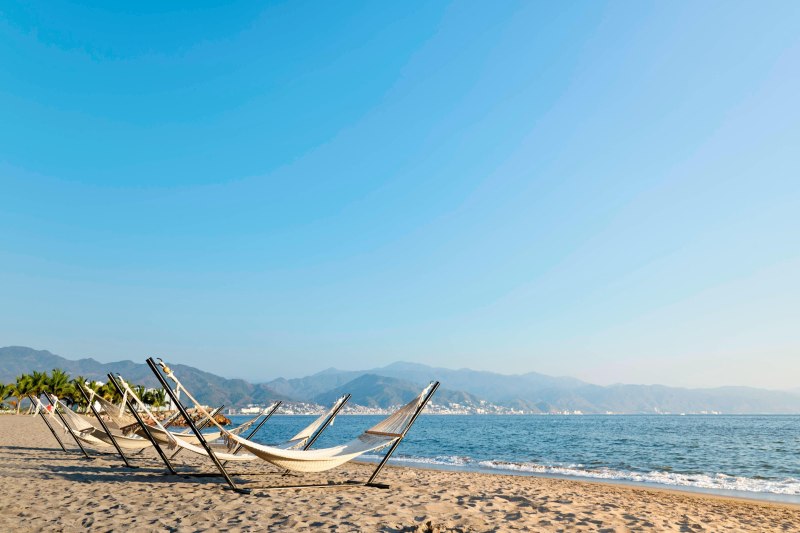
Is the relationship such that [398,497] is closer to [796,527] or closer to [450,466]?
[796,527]

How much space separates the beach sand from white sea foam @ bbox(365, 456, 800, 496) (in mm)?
3897

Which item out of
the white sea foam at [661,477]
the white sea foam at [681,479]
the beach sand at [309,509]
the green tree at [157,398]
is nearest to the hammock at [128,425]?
the beach sand at [309,509]

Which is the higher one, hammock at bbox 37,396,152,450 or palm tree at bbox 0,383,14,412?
A: hammock at bbox 37,396,152,450

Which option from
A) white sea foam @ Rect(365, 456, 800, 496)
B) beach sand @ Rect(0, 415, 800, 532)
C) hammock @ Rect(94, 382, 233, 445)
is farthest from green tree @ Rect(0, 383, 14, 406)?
beach sand @ Rect(0, 415, 800, 532)

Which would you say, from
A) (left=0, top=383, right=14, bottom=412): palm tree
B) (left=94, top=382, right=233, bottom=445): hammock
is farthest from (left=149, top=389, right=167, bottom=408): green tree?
(left=94, top=382, right=233, bottom=445): hammock

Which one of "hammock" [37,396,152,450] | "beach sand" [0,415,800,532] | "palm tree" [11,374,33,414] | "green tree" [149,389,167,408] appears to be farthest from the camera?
"green tree" [149,389,167,408]

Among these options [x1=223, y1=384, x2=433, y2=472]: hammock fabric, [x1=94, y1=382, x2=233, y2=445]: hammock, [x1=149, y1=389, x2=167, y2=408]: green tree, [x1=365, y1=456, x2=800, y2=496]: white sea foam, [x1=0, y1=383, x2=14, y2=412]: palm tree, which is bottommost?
[x1=149, y1=389, x2=167, y2=408]: green tree

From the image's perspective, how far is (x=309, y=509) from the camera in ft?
21.4

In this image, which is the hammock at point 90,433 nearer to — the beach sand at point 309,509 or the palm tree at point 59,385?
the beach sand at point 309,509

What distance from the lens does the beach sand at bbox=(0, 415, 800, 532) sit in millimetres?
5738

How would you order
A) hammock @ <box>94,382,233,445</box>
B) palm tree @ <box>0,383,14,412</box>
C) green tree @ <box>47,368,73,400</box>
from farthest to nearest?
green tree @ <box>47,368,73,400</box>, palm tree @ <box>0,383,14,412</box>, hammock @ <box>94,382,233,445</box>

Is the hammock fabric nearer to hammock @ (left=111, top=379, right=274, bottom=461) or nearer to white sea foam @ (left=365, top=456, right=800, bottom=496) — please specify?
hammock @ (left=111, top=379, right=274, bottom=461)

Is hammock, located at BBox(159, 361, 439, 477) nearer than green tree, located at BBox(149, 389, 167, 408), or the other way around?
hammock, located at BBox(159, 361, 439, 477)

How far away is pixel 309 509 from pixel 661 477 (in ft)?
43.1
